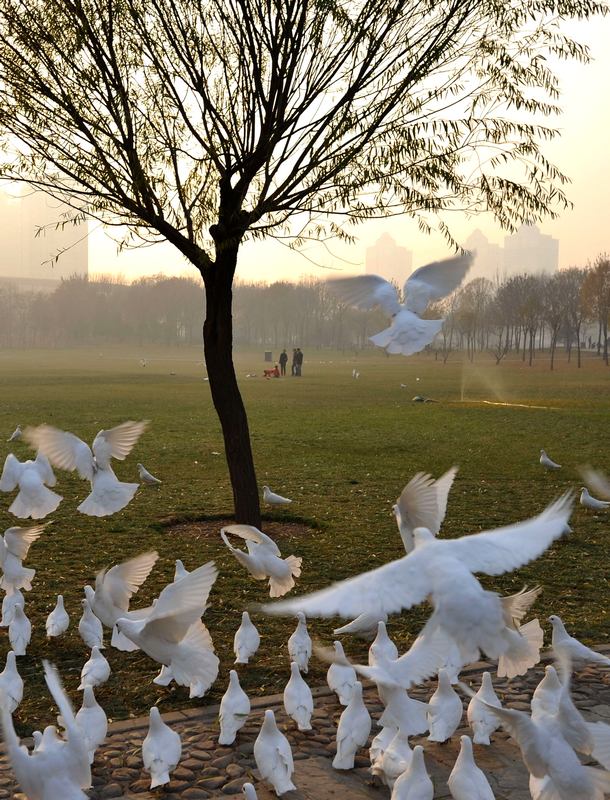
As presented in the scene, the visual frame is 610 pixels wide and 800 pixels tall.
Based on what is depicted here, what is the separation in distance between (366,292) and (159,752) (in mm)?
4189

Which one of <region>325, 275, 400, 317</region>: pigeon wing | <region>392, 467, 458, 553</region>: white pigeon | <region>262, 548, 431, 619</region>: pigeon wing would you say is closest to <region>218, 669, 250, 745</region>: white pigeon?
<region>392, 467, 458, 553</region>: white pigeon

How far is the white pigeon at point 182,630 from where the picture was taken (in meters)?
4.80

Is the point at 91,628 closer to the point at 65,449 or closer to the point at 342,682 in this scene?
the point at 342,682

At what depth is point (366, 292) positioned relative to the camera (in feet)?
24.3

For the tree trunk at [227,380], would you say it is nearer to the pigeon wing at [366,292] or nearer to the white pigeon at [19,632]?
the pigeon wing at [366,292]

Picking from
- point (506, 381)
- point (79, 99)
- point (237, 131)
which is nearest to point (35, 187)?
point (79, 99)

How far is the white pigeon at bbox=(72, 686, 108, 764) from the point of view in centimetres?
491

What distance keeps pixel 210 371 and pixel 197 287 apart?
107 metres

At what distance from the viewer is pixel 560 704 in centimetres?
438

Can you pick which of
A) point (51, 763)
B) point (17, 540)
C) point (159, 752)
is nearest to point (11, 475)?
point (17, 540)

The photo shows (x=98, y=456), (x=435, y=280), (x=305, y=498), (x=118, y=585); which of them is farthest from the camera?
(x=305, y=498)

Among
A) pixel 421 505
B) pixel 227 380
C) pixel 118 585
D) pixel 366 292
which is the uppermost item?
pixel 366 292

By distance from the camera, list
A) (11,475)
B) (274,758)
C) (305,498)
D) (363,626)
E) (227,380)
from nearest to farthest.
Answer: (274,758) < (363,626) < (11,475) < (227,380) < (305,498)

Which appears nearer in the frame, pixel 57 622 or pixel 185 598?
pixel 185 598
